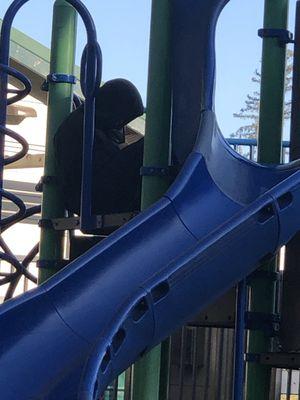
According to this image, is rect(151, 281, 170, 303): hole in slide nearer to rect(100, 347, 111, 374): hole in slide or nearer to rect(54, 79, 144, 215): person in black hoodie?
rect(100, 347, 111, 374): hole in slide

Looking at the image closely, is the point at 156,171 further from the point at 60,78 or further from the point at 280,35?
the point at 60,78

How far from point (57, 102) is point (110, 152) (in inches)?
21.6

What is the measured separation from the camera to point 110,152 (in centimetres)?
445

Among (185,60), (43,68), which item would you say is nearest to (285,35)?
(185,60)

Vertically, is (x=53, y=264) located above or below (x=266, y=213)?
below

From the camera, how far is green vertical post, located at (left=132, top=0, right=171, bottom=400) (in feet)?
13.2

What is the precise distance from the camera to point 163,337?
356 cm

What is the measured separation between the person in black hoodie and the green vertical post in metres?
0.33

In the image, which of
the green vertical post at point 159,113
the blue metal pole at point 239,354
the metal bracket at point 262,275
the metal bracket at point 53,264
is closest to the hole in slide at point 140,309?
the blue metal pole at point 239,354

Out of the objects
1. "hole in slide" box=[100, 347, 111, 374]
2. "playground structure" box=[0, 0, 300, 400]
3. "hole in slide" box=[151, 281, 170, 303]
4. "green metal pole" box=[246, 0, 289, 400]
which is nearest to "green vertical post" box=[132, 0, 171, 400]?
"playground structure" box=[0, 0, 300, 400]

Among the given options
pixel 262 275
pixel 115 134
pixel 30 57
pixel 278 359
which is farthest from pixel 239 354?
pixel 30 57

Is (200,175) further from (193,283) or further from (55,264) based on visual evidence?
(55,264)

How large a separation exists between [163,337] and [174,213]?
17.8 inches

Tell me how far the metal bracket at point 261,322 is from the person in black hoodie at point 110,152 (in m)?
0.68
